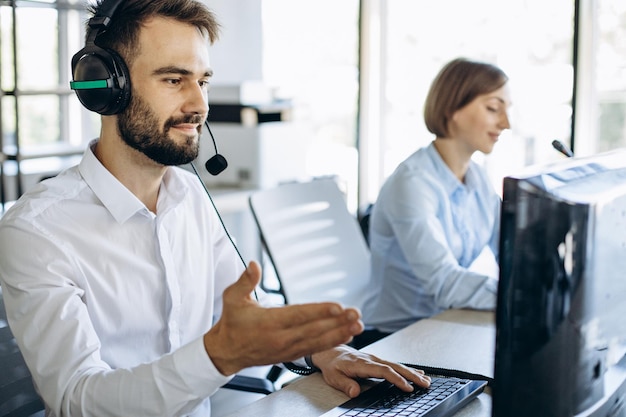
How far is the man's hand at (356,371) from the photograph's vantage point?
1.21 meters

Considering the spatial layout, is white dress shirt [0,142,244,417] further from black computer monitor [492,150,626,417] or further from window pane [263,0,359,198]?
window pane [263,0,359,198]

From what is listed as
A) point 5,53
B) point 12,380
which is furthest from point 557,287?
point 5,53

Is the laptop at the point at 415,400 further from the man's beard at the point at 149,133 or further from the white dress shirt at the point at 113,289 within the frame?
the man's beard at the point at 149,133

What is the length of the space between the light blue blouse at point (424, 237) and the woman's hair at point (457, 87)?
0.11 metres

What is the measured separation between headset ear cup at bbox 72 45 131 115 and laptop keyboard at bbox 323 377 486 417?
Result: 62cm

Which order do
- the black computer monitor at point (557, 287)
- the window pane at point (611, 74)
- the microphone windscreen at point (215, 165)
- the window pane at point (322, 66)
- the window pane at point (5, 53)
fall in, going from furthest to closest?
the window pane at point (322, 66), the window pane at point (611, 74), the window pane at point (5, 53), the microphone windscreen at point (215, 165), the black computer monitor at point (557, 287)

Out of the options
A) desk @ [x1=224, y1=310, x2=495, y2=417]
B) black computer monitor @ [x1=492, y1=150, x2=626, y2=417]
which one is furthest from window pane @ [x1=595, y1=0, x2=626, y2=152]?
black computer monitor @ [x1=492, y1=150, x2=626, y2=417]

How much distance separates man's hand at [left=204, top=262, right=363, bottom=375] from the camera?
0.86 metres

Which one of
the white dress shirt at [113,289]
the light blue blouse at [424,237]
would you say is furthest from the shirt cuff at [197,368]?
the light blue blouse at [424,237]

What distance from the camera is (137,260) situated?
1.35 meters

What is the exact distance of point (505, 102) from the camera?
7.57 ft

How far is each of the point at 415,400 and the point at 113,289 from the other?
0.52 metres

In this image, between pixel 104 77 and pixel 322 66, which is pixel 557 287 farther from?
pixel 322 66

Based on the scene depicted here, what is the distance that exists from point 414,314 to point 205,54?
100 centimetres
